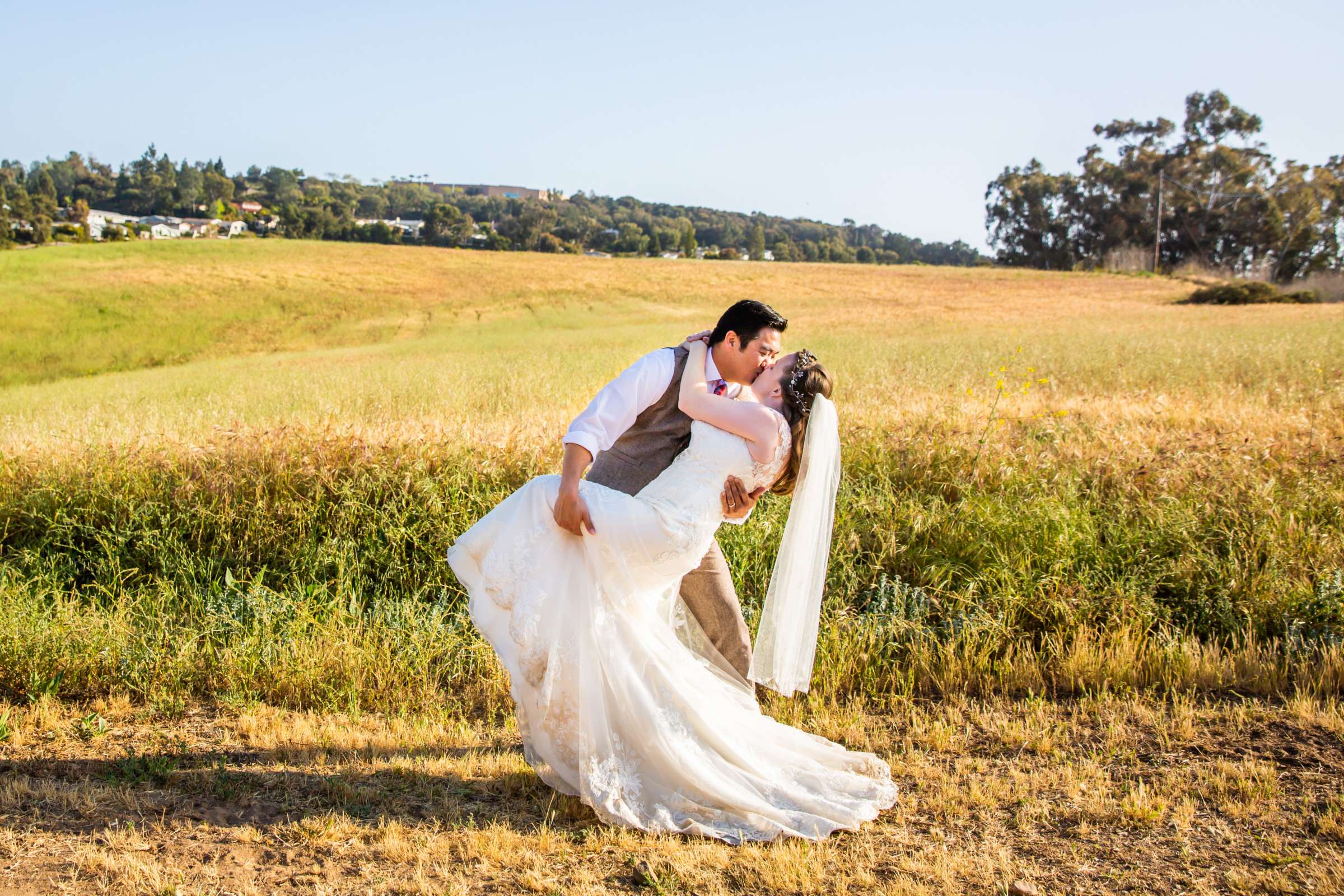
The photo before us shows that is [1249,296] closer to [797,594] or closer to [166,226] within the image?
[797,594]

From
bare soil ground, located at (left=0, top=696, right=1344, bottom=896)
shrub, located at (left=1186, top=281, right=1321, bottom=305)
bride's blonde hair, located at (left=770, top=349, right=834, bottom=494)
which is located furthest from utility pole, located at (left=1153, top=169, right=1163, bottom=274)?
bride's blonde hair, located at (left=770, top=349, right=834, bottom=494)

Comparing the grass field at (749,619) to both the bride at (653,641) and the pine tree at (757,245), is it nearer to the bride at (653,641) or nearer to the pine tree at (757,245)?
the bride at (653,641)

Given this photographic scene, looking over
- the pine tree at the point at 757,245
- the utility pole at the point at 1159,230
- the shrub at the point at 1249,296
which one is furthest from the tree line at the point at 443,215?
the shrub at the point at 1249,296

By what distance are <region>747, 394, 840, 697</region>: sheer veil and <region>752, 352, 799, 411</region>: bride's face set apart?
383mm

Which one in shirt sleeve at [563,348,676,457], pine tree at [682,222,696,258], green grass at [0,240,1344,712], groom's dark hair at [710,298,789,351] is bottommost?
green grass at [0,240,1344,712]

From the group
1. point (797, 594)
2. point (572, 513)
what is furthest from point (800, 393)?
point (572, 513)

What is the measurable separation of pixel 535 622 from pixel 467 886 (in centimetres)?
94

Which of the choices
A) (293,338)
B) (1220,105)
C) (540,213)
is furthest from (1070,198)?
(293,338)

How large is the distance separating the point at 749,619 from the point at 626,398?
2.41 metres

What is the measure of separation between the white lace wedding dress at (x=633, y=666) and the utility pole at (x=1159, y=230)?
247 feet

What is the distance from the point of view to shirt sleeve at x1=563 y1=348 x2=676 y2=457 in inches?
141

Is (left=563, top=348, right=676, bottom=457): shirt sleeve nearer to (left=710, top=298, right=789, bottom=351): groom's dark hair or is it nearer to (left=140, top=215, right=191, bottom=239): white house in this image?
(left=710, top=298, right=789, bottom=351): groom's dark hair

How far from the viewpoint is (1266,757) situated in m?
4.20

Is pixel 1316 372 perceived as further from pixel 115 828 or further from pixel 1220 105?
pixel 1220 105
